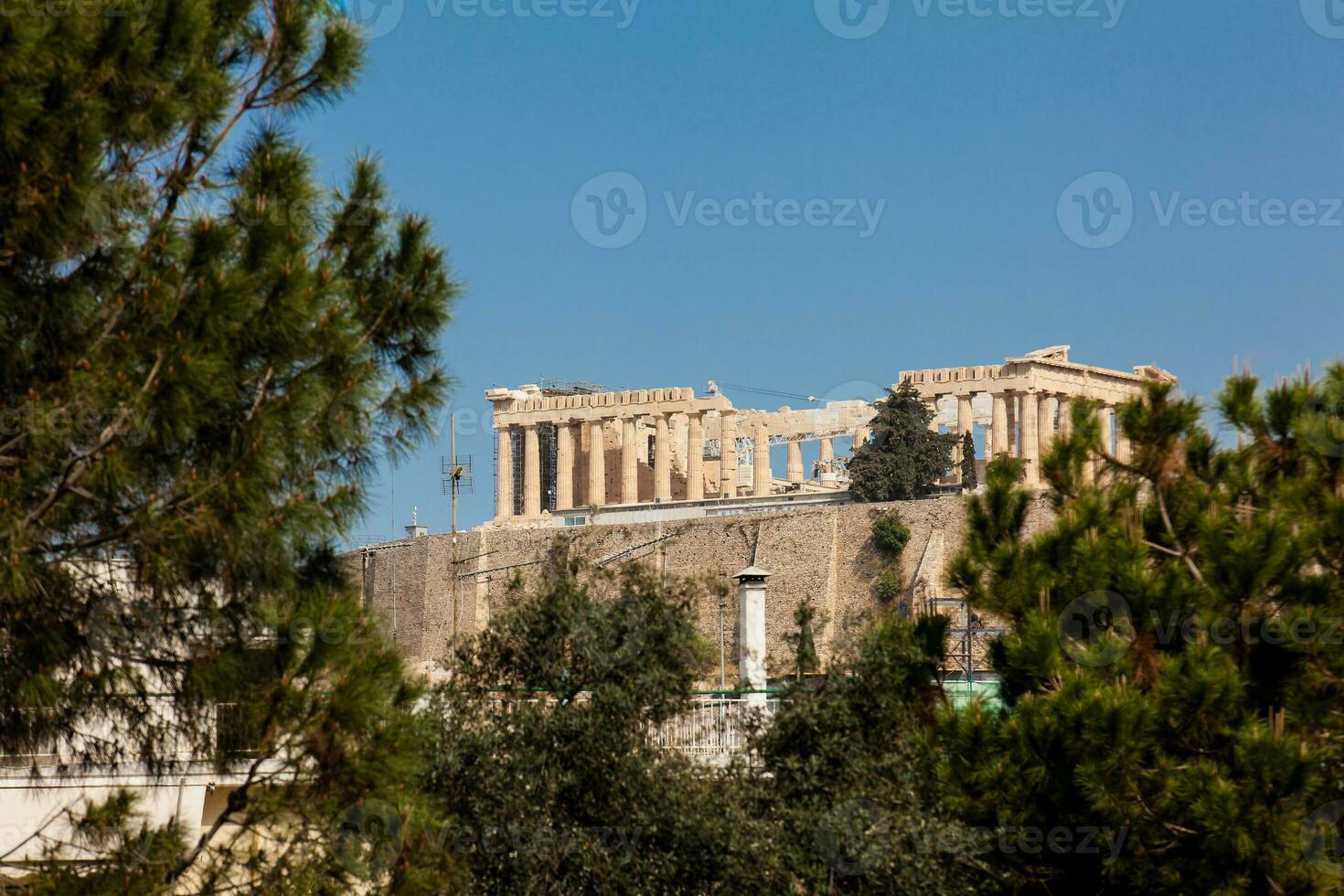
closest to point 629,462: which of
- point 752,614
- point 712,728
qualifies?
point 752,614

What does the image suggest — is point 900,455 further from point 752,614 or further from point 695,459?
point 752,614

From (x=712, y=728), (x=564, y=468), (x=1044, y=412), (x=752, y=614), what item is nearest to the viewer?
(x=712, y=728)

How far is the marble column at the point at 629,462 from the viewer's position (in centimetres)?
6034

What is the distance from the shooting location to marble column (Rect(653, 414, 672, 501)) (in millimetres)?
59719

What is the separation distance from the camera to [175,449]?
717 centimetres

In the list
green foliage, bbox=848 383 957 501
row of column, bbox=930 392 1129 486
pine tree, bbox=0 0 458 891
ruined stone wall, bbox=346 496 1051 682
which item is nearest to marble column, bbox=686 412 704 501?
ruined stone wall, bbox=346 496 1051 682

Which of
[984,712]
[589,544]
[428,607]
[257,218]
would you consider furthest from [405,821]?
[428,607]

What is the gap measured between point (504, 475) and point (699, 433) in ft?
27.1

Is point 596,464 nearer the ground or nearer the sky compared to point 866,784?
nearer the sky

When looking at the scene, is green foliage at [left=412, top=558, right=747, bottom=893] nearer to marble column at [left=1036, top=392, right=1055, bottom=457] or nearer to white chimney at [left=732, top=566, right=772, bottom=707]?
white chimney at [left=732, top=566, right=772, bottom=707]

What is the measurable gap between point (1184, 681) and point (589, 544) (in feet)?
142

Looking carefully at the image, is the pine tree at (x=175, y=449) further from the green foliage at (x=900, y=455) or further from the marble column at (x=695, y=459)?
the marble column at (x=695, y=459)

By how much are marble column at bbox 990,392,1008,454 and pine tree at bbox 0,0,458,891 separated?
153 ft

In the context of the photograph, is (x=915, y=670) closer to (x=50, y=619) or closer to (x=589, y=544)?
(x=50, y=619)
